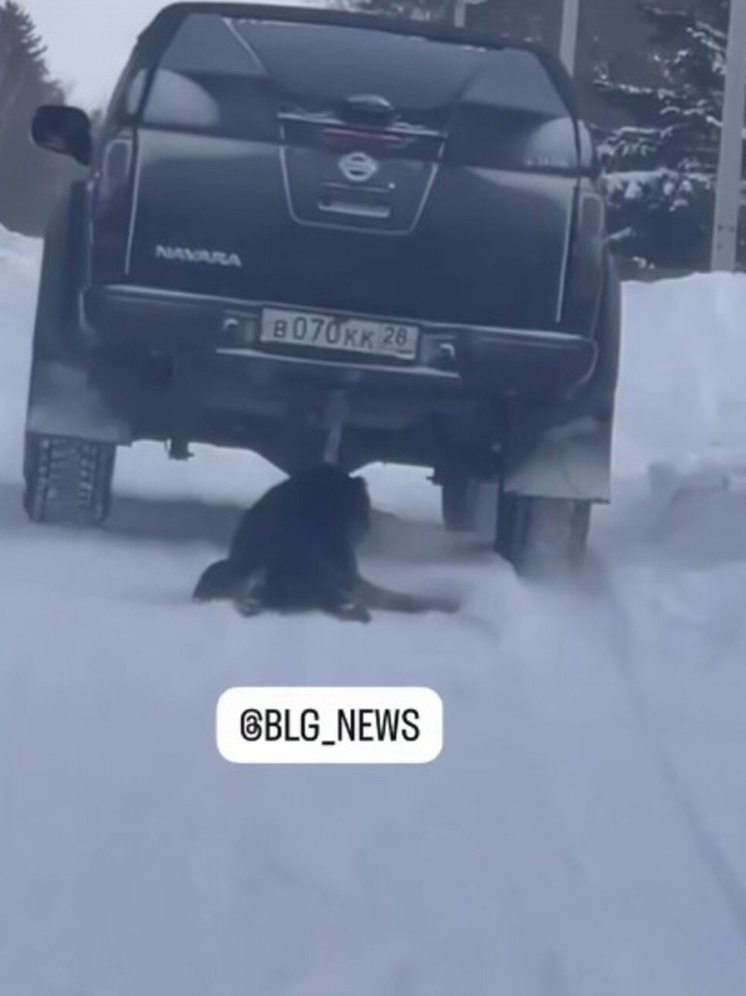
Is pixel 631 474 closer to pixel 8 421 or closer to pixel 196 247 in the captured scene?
pixel 8 421

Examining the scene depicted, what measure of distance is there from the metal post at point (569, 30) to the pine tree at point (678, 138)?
1.53 feet

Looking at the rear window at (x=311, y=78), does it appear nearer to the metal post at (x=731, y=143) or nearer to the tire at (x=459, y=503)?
the tire at (x=459, y=503)

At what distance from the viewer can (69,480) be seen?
842cm

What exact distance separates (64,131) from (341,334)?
1.20 metres

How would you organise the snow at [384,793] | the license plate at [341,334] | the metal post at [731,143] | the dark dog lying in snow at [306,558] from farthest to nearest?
the metal post at [731,143] < the license plate at [341,334] < the dark dog lying in snow at [306,558] < the snow at [384,793]

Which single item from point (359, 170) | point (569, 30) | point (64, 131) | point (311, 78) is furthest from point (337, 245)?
point (569, 30)

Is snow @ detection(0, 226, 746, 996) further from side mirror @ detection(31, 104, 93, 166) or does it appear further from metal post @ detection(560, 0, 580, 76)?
metal post @ detection(560, 0, 580, 76)

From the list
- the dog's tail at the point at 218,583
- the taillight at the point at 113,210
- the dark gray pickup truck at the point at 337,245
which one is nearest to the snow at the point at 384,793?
the dog's tail at the point at 218,583

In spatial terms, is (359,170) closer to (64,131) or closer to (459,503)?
(64,131)

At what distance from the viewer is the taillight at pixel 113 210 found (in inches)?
307

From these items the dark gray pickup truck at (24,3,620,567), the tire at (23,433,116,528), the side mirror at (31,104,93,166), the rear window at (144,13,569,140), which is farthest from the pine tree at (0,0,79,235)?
the rear window at (144,13,569,140)

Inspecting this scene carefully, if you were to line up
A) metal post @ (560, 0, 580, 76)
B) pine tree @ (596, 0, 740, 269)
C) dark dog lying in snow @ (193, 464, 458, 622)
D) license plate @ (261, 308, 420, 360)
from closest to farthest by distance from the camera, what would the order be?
dark dog lying in snow @ (193, 464, 458, 622) < license plate @ (261, 308, 420, 360) < metal post @ (560, 0, 580, 76) < pine tree @ (596, 0, 740, 269)

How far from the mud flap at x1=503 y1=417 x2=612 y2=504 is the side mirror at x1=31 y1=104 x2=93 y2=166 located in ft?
4.73

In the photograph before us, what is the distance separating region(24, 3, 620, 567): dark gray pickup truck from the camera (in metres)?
7.68
